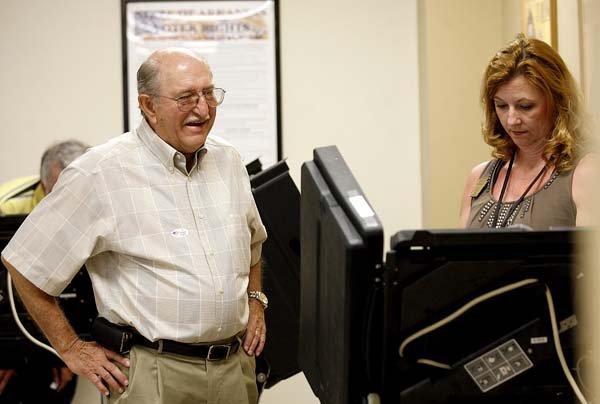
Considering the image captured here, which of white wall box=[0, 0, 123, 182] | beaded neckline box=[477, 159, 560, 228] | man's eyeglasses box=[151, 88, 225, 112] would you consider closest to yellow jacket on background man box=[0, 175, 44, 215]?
white wall box=[0, 0, 123, 182]

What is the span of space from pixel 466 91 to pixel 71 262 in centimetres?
225

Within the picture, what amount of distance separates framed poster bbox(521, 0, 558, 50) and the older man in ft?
4.34

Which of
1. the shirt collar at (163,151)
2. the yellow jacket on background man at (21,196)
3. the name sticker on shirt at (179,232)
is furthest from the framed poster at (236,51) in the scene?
the name sticker on shirt at (179,232)

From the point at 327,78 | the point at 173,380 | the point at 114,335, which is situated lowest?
the point at 173,380

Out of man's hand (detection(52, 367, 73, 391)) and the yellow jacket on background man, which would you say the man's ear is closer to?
the yellow jacket on background man

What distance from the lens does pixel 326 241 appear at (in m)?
1.29

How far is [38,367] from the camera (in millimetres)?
3205

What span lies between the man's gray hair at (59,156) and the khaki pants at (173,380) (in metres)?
1.44

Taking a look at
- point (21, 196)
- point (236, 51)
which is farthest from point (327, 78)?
point (21, 196)

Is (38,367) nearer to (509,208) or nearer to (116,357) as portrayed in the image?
(116,357)

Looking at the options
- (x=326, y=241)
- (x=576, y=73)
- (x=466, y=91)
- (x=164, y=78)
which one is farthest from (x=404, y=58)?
(x=326, y=241)

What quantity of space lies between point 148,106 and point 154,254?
39 centimetres

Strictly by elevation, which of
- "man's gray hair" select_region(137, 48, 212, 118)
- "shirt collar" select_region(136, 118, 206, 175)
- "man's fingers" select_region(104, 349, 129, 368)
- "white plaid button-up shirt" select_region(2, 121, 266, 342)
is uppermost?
"man's gray hair" select_region(137, 48, 212, 118)

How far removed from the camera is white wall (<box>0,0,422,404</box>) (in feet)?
12.8
